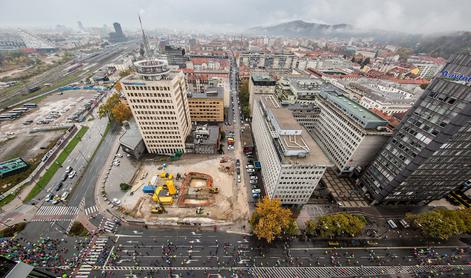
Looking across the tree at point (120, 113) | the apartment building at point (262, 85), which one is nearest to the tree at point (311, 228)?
the apartment building at point (262, 85)

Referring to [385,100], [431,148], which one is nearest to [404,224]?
[431,148]

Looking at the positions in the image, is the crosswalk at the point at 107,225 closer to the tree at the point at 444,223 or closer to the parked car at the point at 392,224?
the parked car at the point at 392,224

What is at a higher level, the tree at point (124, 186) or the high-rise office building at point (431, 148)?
the high-rise office building at point (431, 148)

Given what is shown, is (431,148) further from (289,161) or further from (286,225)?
(286,225)

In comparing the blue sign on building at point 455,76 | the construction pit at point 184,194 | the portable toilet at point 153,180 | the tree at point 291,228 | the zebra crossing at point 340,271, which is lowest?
the zebra crossing at point 340,271

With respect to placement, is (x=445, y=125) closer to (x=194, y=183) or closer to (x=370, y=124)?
(x=370, y=124)
